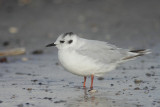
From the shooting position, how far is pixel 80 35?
1268cm

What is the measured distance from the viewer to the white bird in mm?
7207

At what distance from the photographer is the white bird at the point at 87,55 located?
7.21m

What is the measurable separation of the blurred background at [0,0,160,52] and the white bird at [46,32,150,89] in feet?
12.3

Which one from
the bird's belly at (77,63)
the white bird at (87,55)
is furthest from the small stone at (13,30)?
the bird's belly at (77,63)

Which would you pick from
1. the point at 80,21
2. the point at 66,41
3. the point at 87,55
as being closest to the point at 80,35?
the point at 80,21

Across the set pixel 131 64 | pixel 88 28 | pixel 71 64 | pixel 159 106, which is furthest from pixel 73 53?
pixel 88 28

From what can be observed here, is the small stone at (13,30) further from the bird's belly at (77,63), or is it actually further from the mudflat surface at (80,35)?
the bird's belly at (77,63)

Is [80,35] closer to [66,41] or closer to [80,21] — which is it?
[80,21]

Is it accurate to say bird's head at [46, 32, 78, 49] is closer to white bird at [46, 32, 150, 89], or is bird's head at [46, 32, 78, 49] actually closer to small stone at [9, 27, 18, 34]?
white bird at [46, 32, 150, 89]

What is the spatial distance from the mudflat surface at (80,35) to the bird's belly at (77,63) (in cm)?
32

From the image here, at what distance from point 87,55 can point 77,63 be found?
28 cm

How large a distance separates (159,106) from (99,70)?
1843 mm

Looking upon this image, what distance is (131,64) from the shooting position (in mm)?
9609

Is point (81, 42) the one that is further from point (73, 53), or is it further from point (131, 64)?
point (131, 64)
